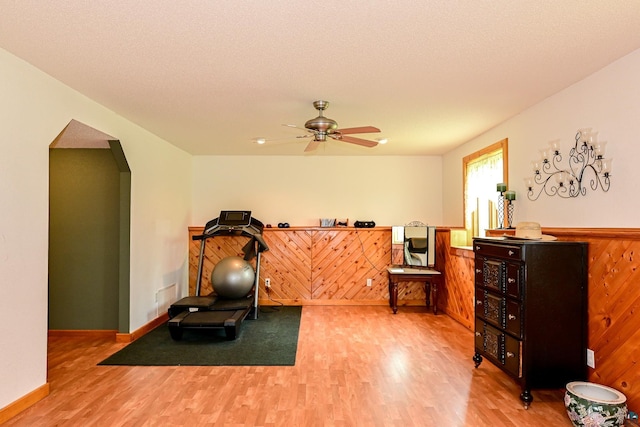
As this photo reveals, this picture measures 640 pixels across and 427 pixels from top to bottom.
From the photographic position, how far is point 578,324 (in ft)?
9.77

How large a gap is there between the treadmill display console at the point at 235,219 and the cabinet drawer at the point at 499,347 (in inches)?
144

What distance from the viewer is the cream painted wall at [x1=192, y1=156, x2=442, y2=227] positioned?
268 inches

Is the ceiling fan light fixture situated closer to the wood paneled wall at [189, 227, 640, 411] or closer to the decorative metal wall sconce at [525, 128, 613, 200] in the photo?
the decorative metal wall sconce at [525, 128, 613, 200]

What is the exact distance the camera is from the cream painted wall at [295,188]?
6.82m

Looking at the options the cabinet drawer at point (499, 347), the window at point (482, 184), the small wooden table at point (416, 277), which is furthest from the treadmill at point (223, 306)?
the window at point (482, 184)

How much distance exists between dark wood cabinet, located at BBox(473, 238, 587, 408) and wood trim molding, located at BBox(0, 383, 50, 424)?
373cm

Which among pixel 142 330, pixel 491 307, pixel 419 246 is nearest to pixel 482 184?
pixel 419 246

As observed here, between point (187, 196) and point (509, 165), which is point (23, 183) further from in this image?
point (509, 165)

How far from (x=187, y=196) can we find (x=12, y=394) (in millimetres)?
4172

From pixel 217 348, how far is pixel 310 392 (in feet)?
5.05

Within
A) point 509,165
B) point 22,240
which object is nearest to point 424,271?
point 509,165

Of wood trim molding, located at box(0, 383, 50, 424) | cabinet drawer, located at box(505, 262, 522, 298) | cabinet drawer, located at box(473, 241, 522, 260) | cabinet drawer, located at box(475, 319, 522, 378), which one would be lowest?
wood trim molding, located at box(0, 383, 50, 424)

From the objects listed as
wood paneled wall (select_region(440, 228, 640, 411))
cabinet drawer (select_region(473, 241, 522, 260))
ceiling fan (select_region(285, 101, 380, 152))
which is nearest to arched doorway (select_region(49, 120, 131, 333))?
ceiling fan (select_region(285, 101, 380, 152))

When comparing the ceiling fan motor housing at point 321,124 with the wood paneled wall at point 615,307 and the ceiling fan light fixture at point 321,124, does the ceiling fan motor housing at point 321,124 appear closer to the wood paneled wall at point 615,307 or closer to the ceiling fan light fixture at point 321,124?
the ceiling fan light fixture at point 321,124
